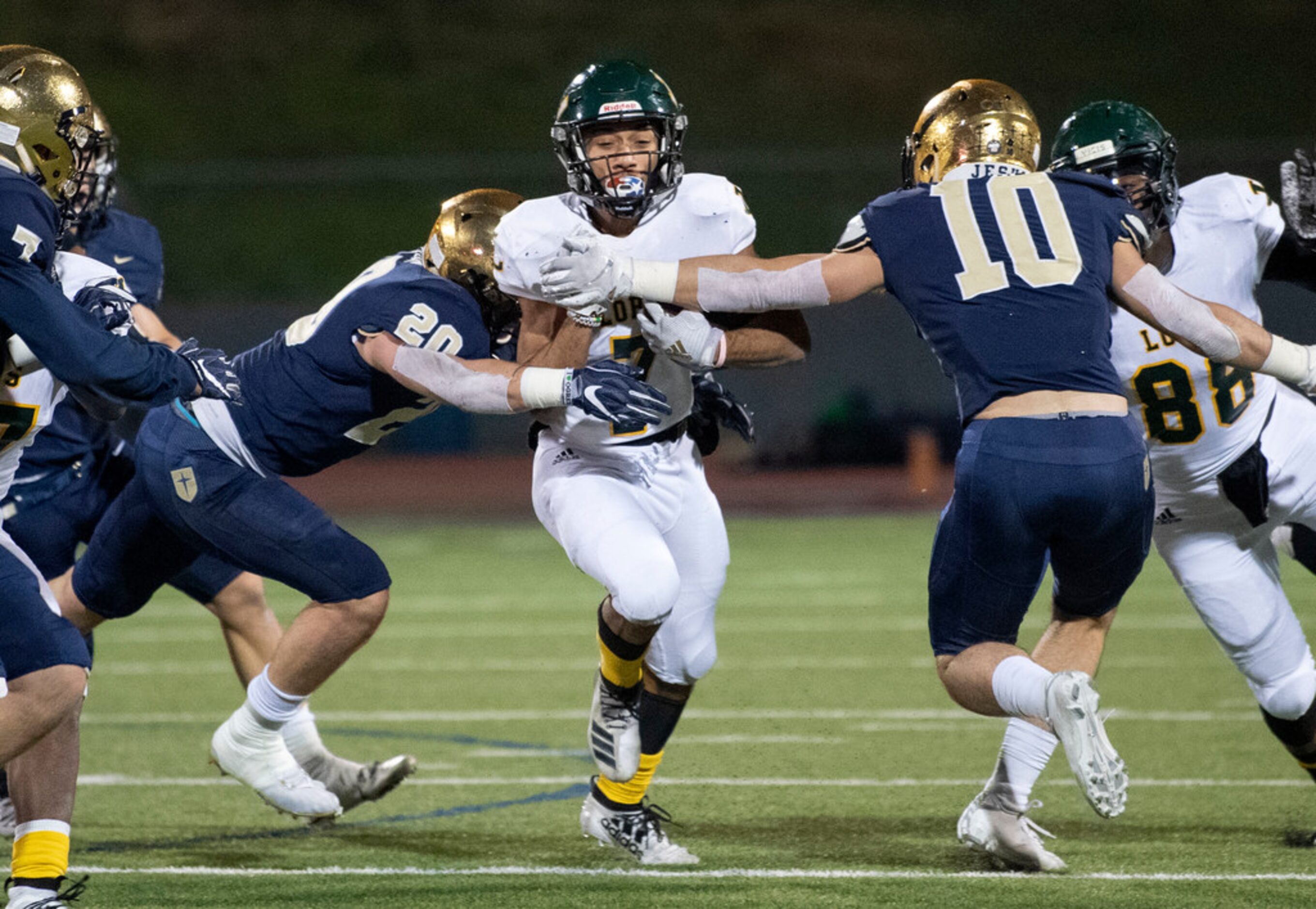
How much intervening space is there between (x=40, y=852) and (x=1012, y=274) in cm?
220

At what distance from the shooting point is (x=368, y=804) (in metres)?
4.72

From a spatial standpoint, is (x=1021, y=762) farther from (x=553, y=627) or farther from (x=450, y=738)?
(x=553, y=627)

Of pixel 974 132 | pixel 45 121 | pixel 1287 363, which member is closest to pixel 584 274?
pixel 974 132

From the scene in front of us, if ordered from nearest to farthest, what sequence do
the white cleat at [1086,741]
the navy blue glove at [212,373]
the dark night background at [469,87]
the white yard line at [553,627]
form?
the white cleat at [1086,741], the navy blue glove at [212,373], the white yard line at [553,627], the dark night background at [469,87]

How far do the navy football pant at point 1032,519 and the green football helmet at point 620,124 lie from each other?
0.98 meters

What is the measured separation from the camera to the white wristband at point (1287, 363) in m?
3.49

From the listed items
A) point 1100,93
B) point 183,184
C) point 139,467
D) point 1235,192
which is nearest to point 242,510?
point 139,467

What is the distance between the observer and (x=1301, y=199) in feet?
13.1

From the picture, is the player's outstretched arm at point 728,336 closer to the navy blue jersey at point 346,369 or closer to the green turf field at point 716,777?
the navy blue jersey at point 346,369

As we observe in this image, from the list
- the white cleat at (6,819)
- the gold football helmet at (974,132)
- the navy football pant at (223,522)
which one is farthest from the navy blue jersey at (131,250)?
the gold football helmet at (974,132)

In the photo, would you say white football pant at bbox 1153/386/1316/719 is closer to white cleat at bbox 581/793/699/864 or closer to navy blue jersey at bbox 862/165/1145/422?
navy blue jersey at bbox 862/165/1145/422

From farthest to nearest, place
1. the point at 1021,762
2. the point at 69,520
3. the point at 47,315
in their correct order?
the point at 69,520, the point at 1021,762, the point at 47,315

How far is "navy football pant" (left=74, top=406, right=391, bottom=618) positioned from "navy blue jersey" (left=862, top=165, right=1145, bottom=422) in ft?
4.76

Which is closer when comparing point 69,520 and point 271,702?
point 271,702
